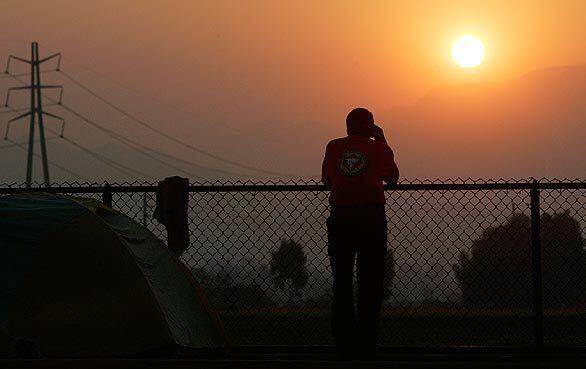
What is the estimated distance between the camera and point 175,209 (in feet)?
31.4

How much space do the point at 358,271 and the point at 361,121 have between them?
114 cm

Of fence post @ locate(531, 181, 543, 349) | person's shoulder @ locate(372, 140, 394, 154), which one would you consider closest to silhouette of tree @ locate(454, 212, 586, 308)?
fence post @ locate(531, 181, 543, 349)

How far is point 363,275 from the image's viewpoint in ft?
27.1

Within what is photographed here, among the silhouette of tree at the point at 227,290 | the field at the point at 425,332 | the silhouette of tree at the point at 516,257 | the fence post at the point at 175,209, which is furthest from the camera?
the field at the point at 425,332

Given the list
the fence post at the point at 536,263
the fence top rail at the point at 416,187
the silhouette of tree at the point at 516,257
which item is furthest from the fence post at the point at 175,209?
the fence post at the point at 536,263

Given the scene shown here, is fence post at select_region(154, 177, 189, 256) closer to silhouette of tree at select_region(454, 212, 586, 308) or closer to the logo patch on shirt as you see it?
the logo patch on shirt

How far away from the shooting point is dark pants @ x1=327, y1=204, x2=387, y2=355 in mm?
8156

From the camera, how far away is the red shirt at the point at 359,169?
812cm

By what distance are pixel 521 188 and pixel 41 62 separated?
55.9 meters

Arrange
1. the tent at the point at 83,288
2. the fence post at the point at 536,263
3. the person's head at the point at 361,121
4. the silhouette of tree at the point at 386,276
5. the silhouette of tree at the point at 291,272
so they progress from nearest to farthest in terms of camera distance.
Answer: the person's head at the point at 361,121
the tent at the point at 83,288
the silhouette of tree at the point at 386,276
the fence post at the point at 536,263
the silhouette of tree at the point at 291,272

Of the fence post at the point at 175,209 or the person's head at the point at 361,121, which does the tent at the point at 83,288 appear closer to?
the fence post at the point at 175,209

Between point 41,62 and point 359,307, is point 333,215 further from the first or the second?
point 41,62

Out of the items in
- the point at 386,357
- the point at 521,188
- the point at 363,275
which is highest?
the point at 521,188

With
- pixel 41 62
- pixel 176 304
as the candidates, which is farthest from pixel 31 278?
pixel 41 62
